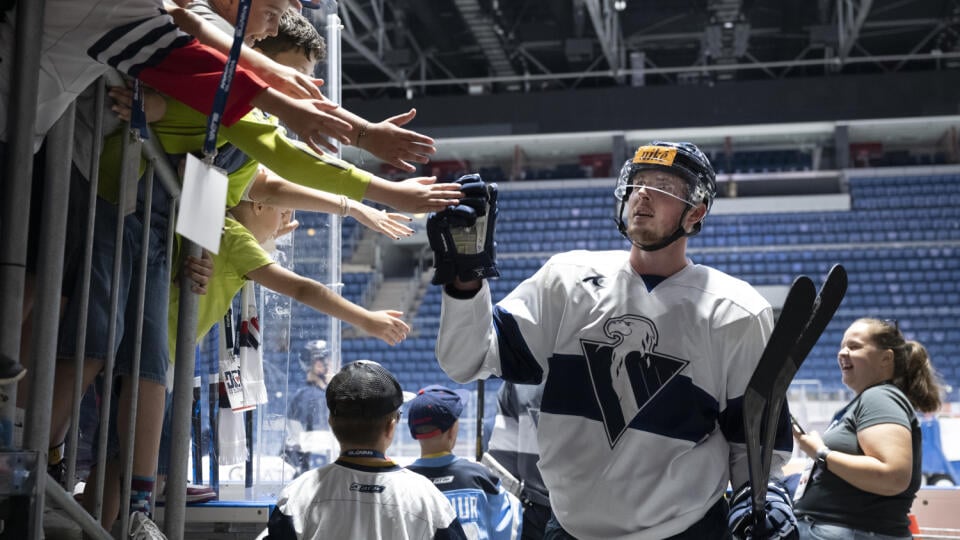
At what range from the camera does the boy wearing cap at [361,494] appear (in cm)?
186

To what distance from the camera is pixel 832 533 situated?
2.59 metres

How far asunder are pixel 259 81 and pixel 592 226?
46.6 feet

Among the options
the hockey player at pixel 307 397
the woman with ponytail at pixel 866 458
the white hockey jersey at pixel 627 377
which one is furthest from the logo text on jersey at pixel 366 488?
the hockey player at pixel 307 397

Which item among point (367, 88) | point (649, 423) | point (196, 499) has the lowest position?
point (196, 499)

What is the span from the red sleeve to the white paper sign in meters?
0.15

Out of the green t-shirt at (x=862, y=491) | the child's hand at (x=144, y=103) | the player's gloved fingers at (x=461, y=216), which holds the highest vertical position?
the child's hand at (x=144, y=103)

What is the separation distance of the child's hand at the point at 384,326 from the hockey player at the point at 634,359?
0.34 meters

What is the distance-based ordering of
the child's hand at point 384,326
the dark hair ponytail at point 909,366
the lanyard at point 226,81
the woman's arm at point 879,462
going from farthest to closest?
the dark hair ponytail at point 909,366 < the woman's arm at point 879,462 < the child's hand at point 384,326 < the lanyard at point 226,81

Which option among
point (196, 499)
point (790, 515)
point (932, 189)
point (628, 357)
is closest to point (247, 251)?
point (196, 499)

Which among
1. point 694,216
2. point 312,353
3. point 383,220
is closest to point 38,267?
point 383,220

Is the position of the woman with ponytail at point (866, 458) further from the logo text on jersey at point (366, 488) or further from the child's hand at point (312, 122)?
the child's hand at point (312, 122)

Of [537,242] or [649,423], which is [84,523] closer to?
[649,423]

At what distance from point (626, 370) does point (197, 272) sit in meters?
0.89

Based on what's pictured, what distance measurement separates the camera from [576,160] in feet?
58.8
